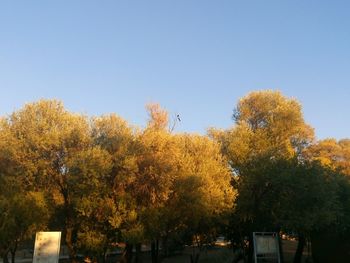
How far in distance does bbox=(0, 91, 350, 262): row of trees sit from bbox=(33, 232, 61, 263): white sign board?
7778 mm

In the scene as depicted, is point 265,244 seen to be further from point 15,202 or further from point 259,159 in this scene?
point 15,202

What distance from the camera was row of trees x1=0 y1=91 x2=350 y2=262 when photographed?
27031 mm

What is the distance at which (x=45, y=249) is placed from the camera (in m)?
18.4

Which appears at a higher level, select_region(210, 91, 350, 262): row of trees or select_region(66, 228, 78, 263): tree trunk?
select_region(210, 91, 350, 262): row of trees

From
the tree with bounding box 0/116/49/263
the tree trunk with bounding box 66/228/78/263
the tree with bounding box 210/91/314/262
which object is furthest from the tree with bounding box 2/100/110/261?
the tree with bounding box 210/91/314/262

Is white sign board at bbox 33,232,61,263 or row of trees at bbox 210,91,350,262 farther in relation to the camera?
row of trees at bbox 210,91,350,262

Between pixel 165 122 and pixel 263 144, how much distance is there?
1024 centimetres

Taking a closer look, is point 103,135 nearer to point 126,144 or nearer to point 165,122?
point 126,144

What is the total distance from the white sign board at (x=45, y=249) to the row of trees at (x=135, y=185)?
778 centimetres

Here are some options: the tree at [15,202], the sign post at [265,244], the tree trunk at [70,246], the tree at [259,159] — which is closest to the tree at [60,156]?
the tree trunk at [70,246]

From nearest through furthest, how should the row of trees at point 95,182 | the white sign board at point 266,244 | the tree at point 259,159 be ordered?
the white sign board at point 266,244
the row of trees at point 95,182
the tree at point 259,159

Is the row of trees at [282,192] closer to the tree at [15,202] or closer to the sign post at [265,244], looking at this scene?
the sign post at [265,244]

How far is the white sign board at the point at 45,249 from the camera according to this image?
1823 cm

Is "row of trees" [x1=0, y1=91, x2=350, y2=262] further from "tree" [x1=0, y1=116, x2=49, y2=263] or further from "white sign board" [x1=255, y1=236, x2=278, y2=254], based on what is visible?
"white sign board" [x1=255, y1=236, x2=278, y2=254]
